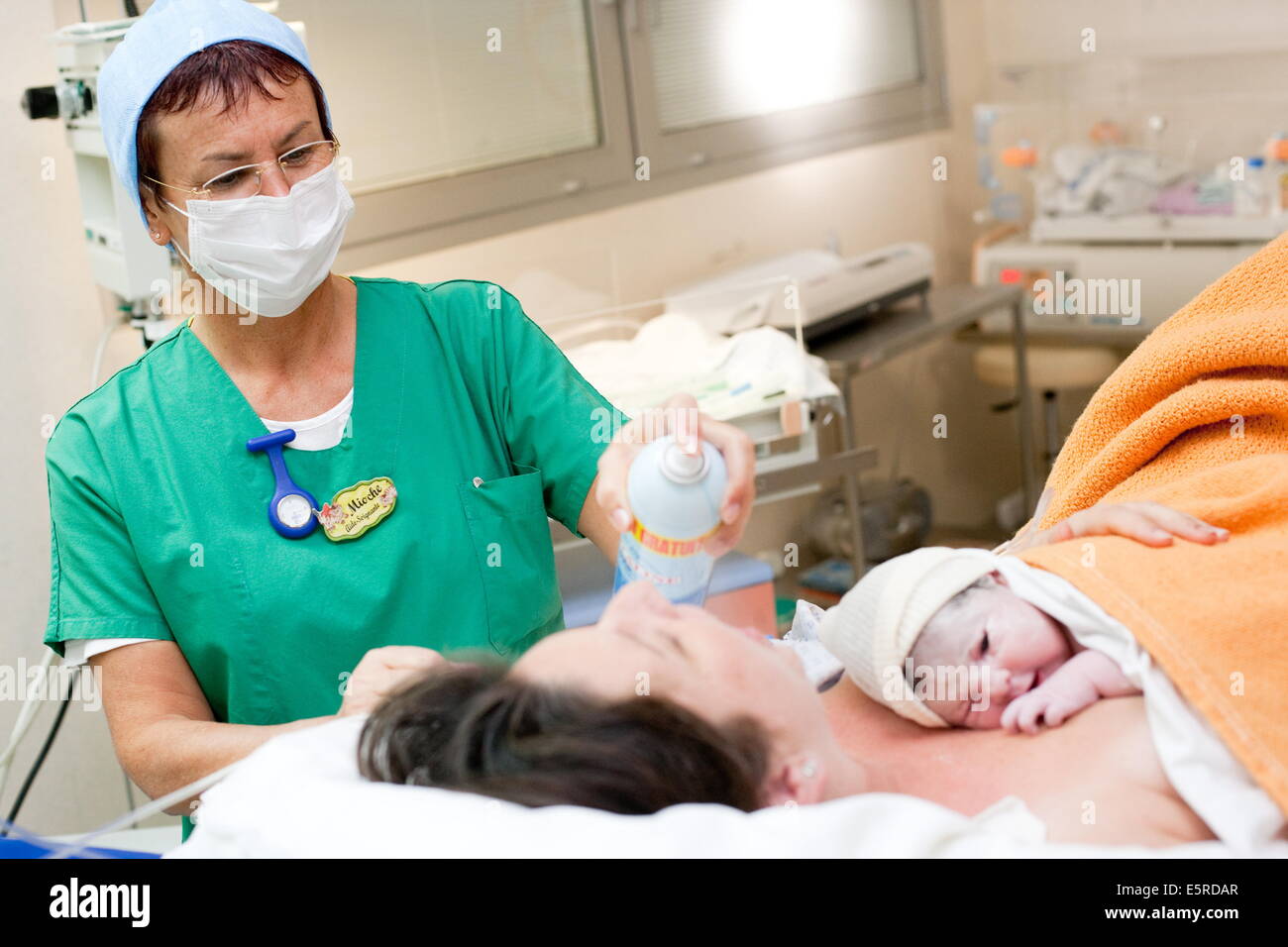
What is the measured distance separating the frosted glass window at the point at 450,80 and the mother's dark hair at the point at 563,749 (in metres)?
1.93

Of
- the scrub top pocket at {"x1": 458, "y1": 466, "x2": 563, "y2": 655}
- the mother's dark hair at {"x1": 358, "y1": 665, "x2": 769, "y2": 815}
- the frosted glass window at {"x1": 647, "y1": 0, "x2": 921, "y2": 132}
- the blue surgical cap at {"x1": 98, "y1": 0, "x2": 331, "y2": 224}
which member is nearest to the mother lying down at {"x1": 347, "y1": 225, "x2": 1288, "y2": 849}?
the mother's dark hair at {"x1": 358, "y1": 665, "x2": 769, "y2": 815}

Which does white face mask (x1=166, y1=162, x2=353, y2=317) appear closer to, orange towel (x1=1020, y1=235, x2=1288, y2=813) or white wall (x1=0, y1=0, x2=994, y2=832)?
orange towel (x1=1020, y1=235, x2=1288, y2=813)

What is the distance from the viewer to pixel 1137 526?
3.88 feet

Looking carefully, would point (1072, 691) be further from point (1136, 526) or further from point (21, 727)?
point (21, 727)

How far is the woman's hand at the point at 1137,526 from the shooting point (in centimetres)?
116

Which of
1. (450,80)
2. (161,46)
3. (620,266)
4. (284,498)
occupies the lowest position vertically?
(284,498)

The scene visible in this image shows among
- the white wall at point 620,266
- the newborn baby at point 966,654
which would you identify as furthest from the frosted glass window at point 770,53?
the newborn baby at point 966,654

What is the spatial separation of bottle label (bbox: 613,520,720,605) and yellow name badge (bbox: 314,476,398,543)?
0.39 metres

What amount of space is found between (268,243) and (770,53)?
2473 mm

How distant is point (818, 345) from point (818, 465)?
32.9 inches

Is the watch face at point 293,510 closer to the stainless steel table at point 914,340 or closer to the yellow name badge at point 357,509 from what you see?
the yellow name badge at point 357,509

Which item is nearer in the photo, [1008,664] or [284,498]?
[1008,664]

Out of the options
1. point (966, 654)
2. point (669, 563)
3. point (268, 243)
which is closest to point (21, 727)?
point (268, 243)
